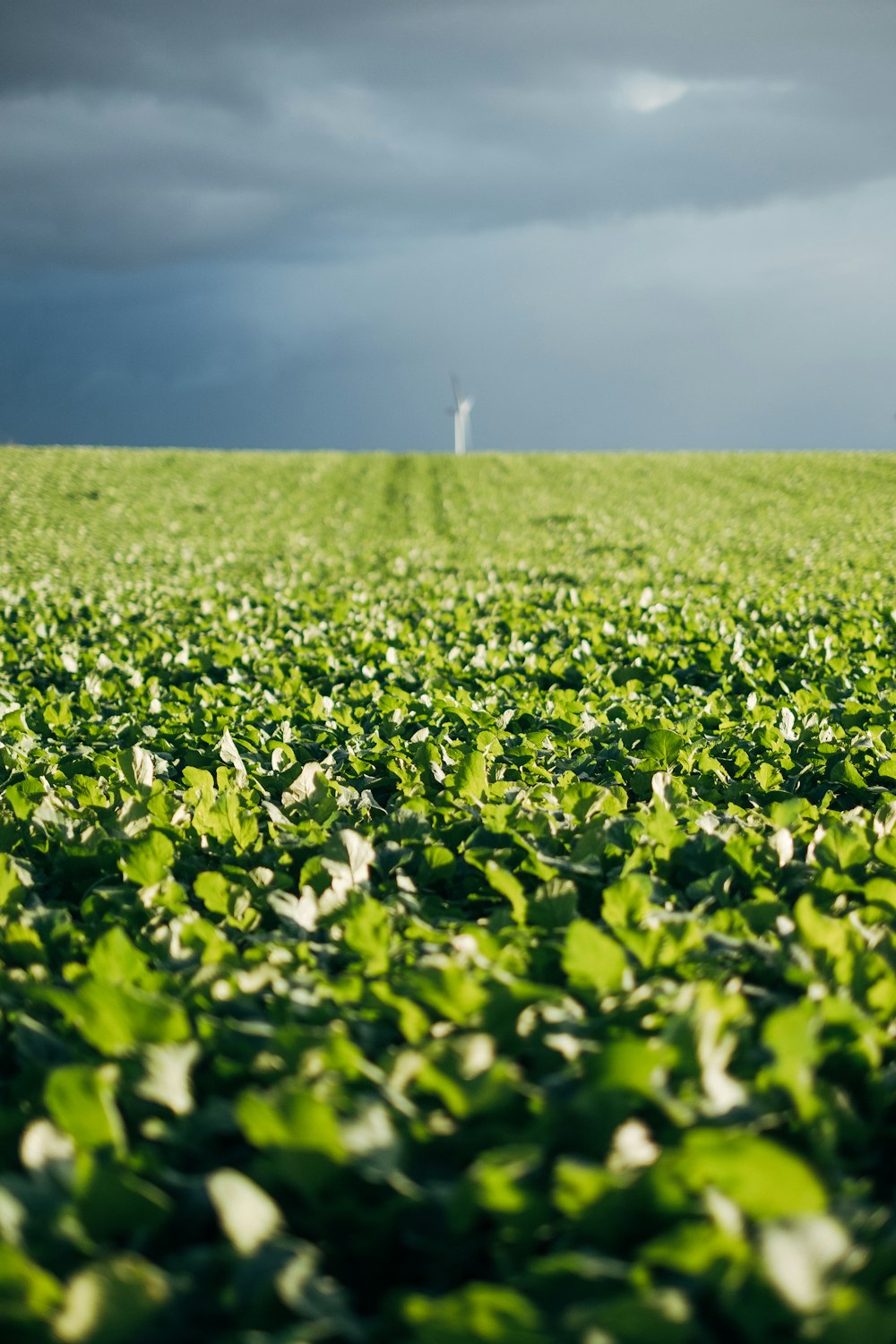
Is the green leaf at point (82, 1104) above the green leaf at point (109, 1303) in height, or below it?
above

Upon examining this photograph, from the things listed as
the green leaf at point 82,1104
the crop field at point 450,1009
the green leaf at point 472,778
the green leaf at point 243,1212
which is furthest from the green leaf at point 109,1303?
the green leaf at point 472,778

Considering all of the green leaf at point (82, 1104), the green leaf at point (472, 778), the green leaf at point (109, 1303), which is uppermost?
the green leaf at point (472, 778)

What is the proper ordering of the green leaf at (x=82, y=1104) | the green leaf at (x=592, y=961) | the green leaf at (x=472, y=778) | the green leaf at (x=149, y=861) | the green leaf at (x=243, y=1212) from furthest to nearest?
the green leaf at (x=472, y=778) < the green leaf at (x=149, y=861) < the green leaf at (x=592, y=961) < the green leaf at (x=82, y=1104) < the green leaf at (x=243, y=1212)

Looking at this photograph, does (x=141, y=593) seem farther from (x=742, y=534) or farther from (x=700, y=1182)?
(x=742, y=534)

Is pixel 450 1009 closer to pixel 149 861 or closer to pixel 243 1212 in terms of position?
pixel 243 1212

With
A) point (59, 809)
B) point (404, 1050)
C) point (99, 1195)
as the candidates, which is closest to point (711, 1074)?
point (404, 1050)

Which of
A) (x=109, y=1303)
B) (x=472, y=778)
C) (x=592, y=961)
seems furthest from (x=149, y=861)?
(x=109, y=1303)

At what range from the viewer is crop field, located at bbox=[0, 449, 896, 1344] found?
1463mm

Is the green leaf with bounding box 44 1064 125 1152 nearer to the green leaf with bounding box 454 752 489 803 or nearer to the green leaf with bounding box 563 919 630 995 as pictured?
the green leaf with bounding box 563 919 630 995

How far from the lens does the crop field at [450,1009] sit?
4.80ft

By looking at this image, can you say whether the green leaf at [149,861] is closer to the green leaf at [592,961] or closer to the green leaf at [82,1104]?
the green leaf at [82,1104]

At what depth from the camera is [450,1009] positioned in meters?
2.07

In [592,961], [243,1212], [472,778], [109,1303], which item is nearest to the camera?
[109,1303]

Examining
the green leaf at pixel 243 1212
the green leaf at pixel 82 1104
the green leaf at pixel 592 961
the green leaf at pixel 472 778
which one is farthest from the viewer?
the green leaf at pixel 472 778
